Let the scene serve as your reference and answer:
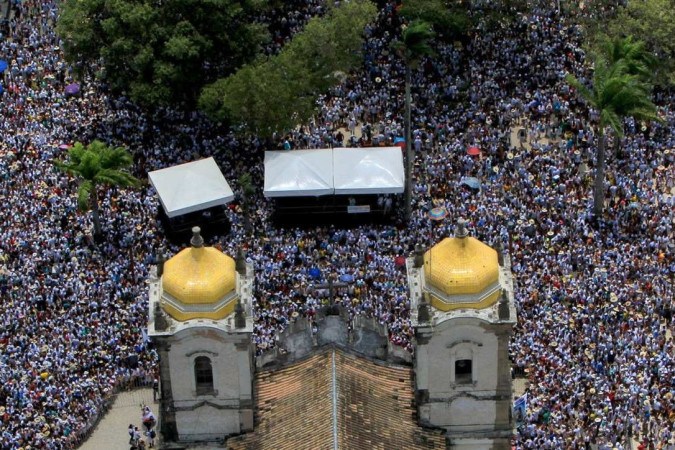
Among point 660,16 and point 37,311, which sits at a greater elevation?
point 660,16

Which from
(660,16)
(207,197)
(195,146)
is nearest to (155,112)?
(195,146)

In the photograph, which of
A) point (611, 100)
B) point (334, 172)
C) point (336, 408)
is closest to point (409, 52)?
point (334, 172)

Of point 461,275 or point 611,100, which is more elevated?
point 611,100

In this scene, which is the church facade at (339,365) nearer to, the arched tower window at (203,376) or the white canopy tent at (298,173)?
the arched tower window at (203,376)

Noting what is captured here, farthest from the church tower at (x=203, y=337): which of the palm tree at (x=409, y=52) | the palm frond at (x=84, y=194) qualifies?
the palm tree at (x=409, y=52)

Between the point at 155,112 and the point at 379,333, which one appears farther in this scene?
the point at 155,112

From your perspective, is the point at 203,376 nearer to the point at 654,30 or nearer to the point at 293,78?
the point at 293,78

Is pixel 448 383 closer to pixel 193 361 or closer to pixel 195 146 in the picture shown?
pixel 193 361

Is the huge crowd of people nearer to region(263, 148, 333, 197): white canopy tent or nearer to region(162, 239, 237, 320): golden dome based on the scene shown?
region(263, 148, 333, 197): white canopy tent
